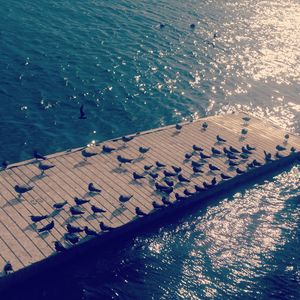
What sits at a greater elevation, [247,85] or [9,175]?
[247,85]

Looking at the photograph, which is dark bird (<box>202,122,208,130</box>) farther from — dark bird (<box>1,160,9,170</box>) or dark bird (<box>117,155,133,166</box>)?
dark bird (<box>1,160,9,170</box>)

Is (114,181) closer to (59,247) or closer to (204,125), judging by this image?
(59,247)

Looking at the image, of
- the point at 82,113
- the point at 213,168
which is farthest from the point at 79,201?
the point at 82,113

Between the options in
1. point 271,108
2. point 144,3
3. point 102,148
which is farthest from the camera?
point 144,3

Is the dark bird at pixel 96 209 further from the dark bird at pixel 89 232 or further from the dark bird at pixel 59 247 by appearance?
the dark bird at pixel 59 247

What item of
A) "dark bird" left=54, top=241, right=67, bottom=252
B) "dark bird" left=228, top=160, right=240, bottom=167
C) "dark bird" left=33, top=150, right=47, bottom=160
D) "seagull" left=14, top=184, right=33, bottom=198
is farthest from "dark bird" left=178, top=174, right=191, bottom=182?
"dark bird" left=54, top=241, right=67, bottom=252

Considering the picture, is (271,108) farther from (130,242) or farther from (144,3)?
(144,3)

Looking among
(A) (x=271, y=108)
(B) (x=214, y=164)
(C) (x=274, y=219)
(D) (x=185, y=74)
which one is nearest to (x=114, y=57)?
(D) (x=185, y=74)
